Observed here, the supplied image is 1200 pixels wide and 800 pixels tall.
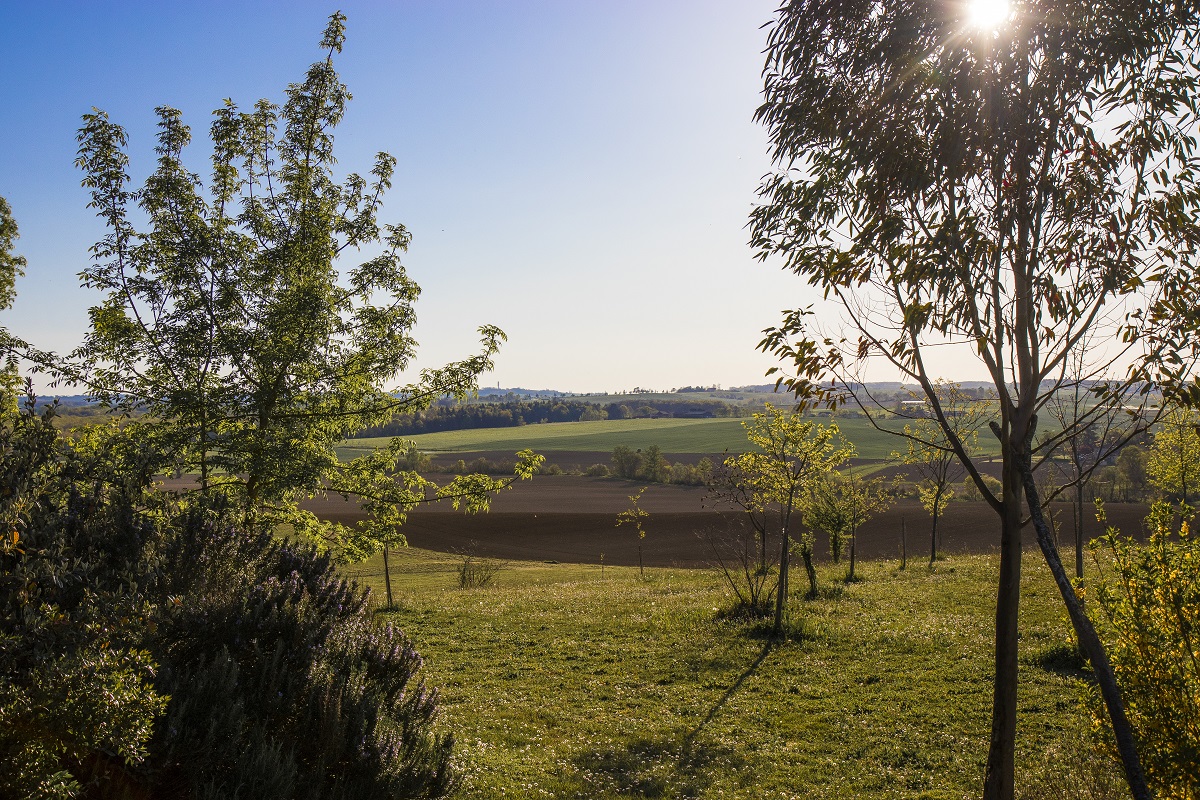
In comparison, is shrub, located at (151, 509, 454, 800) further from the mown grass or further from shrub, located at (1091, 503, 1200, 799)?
shrub, located at (1091, 503, 1200, 799)

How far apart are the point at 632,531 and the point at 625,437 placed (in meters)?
74.0

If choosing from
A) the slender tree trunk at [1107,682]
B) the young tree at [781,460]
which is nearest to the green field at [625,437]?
the young tree at [781,460]

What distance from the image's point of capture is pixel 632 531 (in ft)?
157

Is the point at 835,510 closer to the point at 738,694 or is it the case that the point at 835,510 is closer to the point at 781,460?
the point at 781,460

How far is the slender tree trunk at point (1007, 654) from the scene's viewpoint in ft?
17.8

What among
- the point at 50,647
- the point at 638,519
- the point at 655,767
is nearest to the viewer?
the point at 50,647

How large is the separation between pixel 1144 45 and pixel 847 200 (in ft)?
7.36

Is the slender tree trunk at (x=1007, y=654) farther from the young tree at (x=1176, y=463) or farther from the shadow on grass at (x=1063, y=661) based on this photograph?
the young tree at (x=1176, y=463)

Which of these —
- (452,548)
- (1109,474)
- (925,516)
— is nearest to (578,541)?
(452,548)

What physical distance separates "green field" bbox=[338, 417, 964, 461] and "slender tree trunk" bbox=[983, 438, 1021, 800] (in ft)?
273

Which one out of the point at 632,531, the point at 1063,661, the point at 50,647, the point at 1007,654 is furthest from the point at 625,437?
the point at 50,647

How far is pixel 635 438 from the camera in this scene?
392 feet

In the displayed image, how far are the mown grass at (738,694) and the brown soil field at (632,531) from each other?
16013 mm

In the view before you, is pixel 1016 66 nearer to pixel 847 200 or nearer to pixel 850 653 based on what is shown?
pixel 847 200
